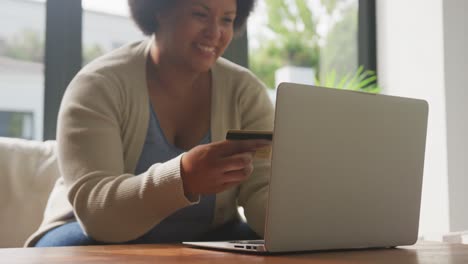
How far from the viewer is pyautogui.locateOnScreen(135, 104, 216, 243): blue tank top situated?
154cm

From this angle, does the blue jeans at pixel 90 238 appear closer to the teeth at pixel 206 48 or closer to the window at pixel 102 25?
the teeth at pixel 206 48

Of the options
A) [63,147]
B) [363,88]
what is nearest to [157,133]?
[63,147]

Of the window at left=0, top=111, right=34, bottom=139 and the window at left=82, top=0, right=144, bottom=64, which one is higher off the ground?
the window at left=82, top=0, right=144, bottom=64

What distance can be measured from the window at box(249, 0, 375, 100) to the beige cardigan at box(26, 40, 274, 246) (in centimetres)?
208

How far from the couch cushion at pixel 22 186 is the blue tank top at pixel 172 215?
0.53 m

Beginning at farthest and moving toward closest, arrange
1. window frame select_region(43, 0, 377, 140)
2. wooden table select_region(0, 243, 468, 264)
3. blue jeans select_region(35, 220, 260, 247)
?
window frame select_region(43, 0, 377, 140)
blue jeans select_region(35, 220, 260, 247)
wooden table select_region(0, 243, 468, 264)

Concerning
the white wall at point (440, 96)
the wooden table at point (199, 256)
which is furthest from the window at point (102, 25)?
the wooden table at point (199, 256)

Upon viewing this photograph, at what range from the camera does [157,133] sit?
1.57 meters

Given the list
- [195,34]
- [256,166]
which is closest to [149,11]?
[195,34]

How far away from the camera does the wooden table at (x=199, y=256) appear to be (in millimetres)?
874

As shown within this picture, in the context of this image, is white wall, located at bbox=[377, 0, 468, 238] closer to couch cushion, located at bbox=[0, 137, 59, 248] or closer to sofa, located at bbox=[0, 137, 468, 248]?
sofa, located at bbox=[0, 137, 468, 248]

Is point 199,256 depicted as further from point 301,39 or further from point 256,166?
point 301,39

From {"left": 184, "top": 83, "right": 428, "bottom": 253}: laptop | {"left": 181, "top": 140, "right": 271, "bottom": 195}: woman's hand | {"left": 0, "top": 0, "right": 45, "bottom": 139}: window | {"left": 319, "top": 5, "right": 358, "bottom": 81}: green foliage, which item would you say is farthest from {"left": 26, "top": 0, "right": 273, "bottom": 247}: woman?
{"left": 319, "top": 5, "right": 358, "bottom": 81}: green foliage

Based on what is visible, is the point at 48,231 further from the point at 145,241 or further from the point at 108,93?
the point at 108,93
